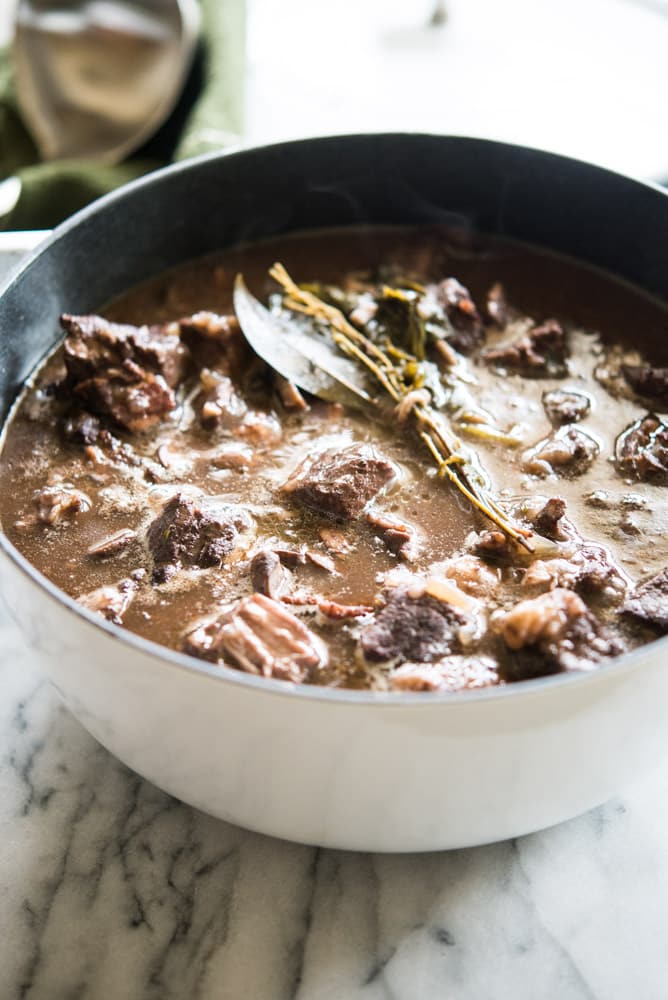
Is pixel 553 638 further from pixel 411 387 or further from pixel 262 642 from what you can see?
pixel 411 387

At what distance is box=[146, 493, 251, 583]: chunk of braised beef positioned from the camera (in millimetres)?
1953

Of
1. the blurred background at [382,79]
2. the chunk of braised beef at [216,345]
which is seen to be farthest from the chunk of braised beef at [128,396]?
the blurred background at [382,79]

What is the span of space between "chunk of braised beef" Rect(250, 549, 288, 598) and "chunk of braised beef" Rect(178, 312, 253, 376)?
2.07 ft

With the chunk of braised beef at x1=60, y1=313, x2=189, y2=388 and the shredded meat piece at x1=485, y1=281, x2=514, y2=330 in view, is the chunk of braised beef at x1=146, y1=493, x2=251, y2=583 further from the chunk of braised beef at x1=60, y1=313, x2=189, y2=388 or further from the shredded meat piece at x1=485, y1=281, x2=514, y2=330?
the shredded meat piece at x1=485, y1=281, x2=514, y2=330

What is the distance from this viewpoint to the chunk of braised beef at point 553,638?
1728 mm

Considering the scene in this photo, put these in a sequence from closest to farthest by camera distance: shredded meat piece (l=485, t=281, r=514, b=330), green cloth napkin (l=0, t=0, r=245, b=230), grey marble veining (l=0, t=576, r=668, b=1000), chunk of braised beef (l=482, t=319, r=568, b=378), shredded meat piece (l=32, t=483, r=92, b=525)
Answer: grey marble veining (l=0, t=576, r=668, b=1000), shredded meat piece (l=32, t=483, r=92, b=525), chunk of braised beef (l=482, t=319, r=568, b=378), shredded meat piece (l=485, t=281, r=514, b=330), green cloth napkin (l=0, t=0, r=245, b=230)

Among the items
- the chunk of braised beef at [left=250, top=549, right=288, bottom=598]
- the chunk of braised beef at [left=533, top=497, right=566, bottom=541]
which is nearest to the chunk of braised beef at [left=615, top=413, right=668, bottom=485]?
the chunk of braised beef at [left=533, top=497, right=566, bottom=541]

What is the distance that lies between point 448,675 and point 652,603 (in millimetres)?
395

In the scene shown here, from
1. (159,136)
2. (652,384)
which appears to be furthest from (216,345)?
(159,136)

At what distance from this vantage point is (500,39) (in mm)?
4543

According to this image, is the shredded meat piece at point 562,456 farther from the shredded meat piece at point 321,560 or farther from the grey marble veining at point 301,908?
the grey marble veining at point 301,908

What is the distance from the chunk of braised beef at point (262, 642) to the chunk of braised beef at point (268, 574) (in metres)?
0.05

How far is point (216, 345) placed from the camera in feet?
8.05

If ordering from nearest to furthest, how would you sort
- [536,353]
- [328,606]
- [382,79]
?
[328,606]
[536,353]
[382,79]
